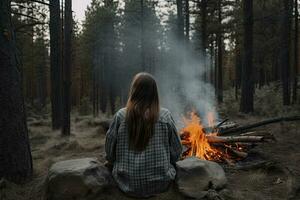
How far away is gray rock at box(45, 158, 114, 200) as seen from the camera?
5.10m

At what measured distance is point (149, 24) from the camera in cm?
3281

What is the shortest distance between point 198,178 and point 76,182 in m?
2.00

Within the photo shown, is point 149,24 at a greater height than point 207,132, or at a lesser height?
greater

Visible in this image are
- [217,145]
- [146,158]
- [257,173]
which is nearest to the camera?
[146,158]

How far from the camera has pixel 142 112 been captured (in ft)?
15.1

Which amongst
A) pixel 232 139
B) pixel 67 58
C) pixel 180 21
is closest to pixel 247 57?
pixel 180 21

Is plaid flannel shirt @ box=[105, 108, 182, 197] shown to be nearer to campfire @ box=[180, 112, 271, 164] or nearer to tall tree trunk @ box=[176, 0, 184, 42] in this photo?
campfire @ box=[180, 112, 271, 164]

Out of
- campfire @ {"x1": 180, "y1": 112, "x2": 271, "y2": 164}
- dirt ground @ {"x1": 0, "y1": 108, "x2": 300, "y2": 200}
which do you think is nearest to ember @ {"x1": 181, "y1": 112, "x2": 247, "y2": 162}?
campfire @ {"x1": 180, "y1": 112, "x2": 271, "y2": 164}

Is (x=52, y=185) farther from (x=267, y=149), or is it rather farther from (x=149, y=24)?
(x=149, y=24)

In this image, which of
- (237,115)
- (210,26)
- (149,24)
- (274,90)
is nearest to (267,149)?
(237,115)

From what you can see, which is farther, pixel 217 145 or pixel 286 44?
pixel 286 44

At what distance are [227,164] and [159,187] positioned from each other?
3115mm

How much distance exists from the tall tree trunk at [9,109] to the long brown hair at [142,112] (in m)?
2.77

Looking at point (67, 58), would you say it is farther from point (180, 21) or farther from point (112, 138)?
point (112, 138)
